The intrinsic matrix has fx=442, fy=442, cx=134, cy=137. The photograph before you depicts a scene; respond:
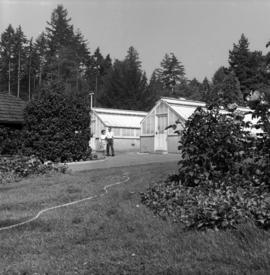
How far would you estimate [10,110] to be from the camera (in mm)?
21531

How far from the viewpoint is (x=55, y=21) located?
86.7 metres

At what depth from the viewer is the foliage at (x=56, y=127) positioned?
1806 centimetres

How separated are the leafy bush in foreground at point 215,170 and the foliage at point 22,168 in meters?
6.67

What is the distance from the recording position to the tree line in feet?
233

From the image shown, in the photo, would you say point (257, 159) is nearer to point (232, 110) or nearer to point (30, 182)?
point (232, 110)

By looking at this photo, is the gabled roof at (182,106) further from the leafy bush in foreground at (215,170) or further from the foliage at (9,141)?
the leafy bush in foreground at (215,170)

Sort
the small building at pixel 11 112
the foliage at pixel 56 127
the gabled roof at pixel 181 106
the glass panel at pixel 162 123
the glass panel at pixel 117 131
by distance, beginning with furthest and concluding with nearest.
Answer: the glass panel at pixel 117 131 → the glass panel at pixel 162 123 → the gabled roof at pixel 181 106 → the small building at pixel 11 112 → the foliage at pixel 56 127

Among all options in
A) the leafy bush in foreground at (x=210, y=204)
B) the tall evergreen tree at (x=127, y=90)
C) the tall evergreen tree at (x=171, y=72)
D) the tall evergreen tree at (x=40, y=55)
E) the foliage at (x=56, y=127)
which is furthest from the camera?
the tall evergreen tree at (x=171, y=72)

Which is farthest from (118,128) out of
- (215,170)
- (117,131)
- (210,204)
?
(210,204)

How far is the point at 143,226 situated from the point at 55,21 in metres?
85.5

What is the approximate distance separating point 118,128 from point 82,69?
172 feet

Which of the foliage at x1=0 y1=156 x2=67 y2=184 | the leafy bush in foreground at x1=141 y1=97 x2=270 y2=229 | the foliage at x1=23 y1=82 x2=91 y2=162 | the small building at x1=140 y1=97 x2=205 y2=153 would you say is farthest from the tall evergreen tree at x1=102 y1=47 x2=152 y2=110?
the leafy bush in foreground at x1=141 y1=97 x2=270 y2=229

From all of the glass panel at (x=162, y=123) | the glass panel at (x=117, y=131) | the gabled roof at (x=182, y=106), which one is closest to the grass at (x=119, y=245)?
the gabled roof at (x=182, y=106)

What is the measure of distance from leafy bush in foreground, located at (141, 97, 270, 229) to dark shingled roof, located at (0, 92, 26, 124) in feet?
44.3
